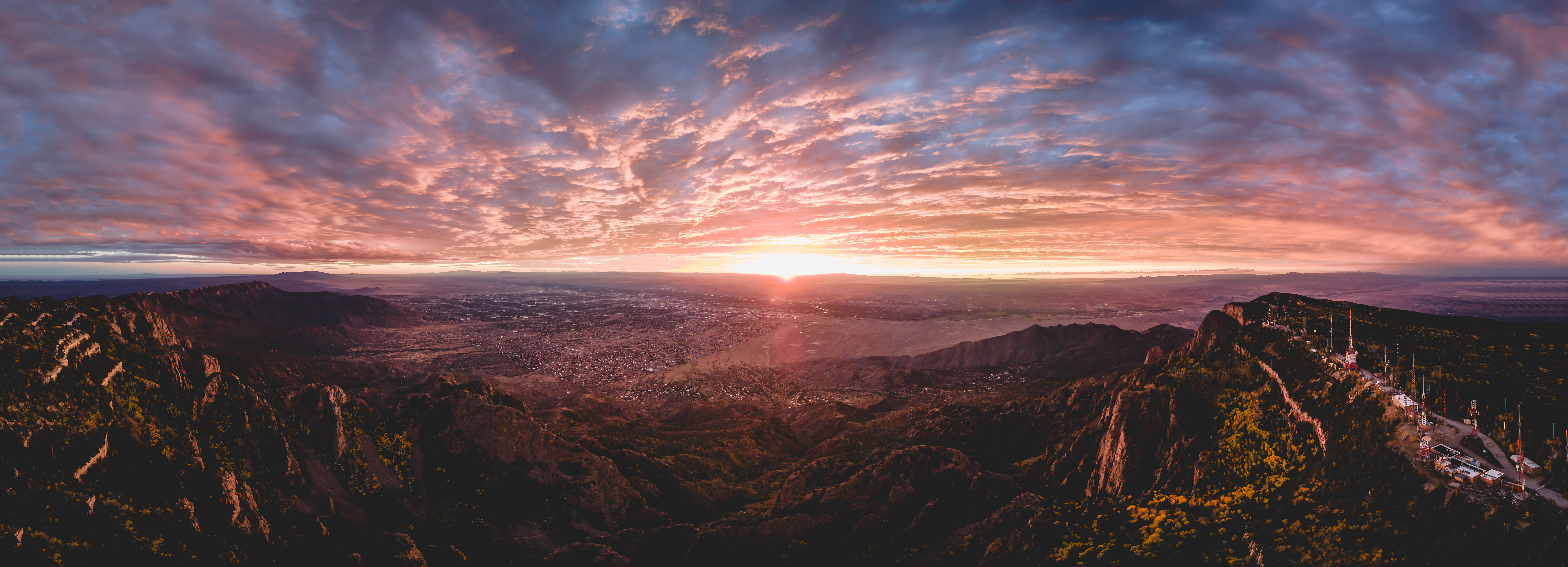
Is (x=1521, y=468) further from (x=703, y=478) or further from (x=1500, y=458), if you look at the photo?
(x=703, y=478)

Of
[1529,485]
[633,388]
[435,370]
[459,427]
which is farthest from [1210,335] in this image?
[435,370]

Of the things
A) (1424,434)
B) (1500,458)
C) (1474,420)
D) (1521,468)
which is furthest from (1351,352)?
(1521,468)

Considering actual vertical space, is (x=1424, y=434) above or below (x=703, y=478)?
above

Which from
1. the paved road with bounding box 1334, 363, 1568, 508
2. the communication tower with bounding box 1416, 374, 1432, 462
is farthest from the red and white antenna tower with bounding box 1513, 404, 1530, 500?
the communication tower with bounding box 1416, 374, 1432, 462

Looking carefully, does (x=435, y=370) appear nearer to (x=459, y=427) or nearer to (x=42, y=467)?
(x=459, y=427)

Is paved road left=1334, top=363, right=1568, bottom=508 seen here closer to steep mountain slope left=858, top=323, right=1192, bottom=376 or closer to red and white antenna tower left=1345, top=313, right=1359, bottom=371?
red and white antenna tower left=1345, top=313, right=1359, bottom=371

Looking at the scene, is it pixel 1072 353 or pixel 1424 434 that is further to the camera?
pixel 1072 353
